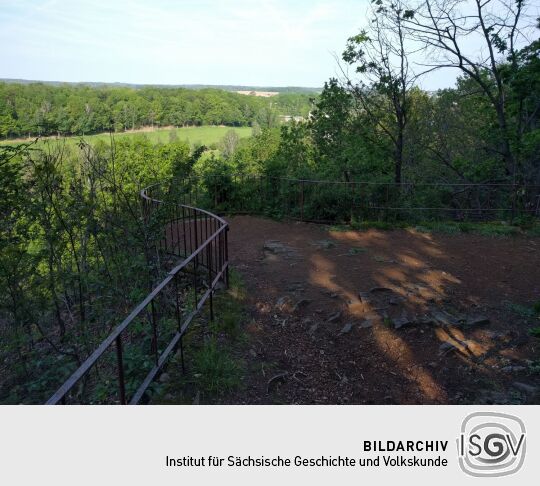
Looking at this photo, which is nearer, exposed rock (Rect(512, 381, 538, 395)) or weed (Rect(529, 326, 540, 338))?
exposed rock (Rect(512, 381, 538, 395))

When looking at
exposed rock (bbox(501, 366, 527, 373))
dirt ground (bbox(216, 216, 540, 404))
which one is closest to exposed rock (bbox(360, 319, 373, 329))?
dirt ground (bbox(216, 216, 540, 404))

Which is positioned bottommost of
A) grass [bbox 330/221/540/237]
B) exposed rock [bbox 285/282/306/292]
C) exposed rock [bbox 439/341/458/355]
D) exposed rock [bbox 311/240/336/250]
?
exposed rock [bbox 439/341/458/355]

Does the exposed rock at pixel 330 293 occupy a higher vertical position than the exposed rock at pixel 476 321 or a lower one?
lower

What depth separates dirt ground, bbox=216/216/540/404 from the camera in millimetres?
3906

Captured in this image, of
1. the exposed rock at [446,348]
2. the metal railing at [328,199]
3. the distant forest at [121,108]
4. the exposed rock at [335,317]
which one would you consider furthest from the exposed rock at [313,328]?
the metal railing at [328,199]

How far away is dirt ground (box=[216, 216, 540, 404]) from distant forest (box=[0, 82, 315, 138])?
3.63 metres

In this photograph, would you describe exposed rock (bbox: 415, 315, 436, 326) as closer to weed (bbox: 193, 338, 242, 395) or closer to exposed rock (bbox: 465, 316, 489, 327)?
exposed rock (bbox: 465, 316, 489, 327)

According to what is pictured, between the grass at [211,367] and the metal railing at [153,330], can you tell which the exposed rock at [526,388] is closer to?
the grass at [211,367]

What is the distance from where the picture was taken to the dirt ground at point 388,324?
154 inches

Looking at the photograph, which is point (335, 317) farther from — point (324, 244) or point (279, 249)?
point (324, 244)

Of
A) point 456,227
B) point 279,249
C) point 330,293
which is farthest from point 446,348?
point 456,227

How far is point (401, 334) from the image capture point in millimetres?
4789

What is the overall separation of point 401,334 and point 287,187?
6761 mm
